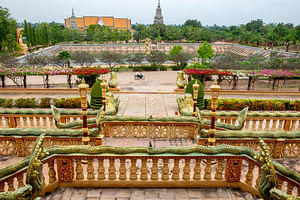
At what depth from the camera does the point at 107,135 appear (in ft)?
32.7

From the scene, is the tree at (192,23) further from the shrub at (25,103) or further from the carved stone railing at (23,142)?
the carved stone railing at (23,142)

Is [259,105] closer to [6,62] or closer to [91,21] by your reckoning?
[6,62]

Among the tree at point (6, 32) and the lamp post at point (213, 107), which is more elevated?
the tree at point (6, 32)

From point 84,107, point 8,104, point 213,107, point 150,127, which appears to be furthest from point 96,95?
point 213,107

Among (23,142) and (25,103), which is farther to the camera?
(25,103)

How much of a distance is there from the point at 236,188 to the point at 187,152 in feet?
4.84

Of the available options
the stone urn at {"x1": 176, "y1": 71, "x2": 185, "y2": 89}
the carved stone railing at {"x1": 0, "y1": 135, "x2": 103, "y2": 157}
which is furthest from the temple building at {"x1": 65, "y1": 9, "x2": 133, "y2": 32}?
the carved stone railing at {"x1": 0, "y1": 135, "x2": 103, "y2": 157}

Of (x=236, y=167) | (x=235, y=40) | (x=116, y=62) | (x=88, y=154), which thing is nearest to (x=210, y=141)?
(x=236, y=167)

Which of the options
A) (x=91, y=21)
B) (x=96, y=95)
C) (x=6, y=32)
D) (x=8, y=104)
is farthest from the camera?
(x=91, y=21)

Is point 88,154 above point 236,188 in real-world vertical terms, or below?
above

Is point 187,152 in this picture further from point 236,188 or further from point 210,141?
point 210,141

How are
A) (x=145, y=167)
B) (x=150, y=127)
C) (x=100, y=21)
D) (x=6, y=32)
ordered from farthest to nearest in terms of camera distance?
(x=100, y=21), (x=6, y=32), (x=150, y=127), (x=145, y=167)

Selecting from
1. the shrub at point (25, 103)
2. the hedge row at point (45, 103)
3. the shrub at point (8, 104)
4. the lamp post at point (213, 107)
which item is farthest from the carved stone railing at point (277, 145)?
the shrub at point (8, 104)

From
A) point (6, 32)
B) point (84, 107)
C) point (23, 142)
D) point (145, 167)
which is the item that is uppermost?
point (6, 32)
